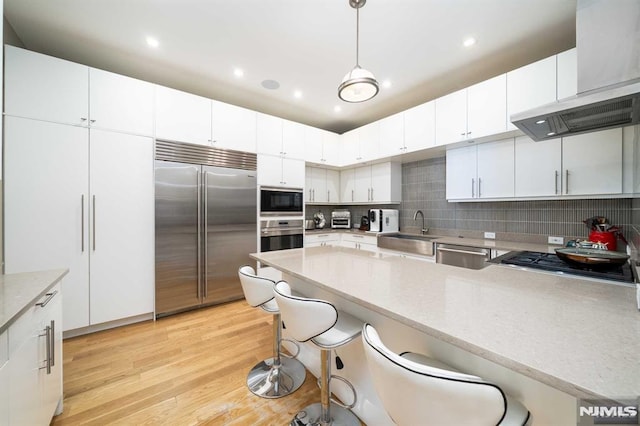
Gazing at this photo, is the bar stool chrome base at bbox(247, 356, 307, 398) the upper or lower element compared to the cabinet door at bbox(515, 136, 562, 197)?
lower

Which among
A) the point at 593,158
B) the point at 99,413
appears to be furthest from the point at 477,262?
the point at 99,413

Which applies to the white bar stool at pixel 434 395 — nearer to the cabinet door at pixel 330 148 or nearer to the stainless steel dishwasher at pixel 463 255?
the stainless steel dishwasher at pixel 463 255

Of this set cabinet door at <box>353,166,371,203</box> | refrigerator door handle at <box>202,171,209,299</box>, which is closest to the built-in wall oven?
refrigerator door handle at <box>202,171,209,299</box>

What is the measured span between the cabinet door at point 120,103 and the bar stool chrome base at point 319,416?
3.00 meters

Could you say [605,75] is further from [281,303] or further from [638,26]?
[281,303]

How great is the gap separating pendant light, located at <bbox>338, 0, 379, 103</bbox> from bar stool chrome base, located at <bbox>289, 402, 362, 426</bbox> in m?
2.10

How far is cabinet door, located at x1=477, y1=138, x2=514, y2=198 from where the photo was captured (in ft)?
8.65

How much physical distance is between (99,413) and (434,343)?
202 centimetres

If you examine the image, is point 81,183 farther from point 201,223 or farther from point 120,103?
point 201,223

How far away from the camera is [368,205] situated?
4.55 metres

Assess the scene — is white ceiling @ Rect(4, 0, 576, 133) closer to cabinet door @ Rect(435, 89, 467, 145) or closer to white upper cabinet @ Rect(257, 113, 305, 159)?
cabinet door @ Rect(435, 89, 467, 145)

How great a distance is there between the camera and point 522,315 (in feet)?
2.75

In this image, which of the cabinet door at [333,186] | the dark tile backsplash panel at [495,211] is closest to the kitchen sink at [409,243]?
the dark tile backsplash panel at [495,211]

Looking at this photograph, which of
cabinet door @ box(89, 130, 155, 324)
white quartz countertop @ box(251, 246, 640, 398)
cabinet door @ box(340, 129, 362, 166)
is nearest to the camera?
white quartz countertop @ box(251, 246, 640, 398)
